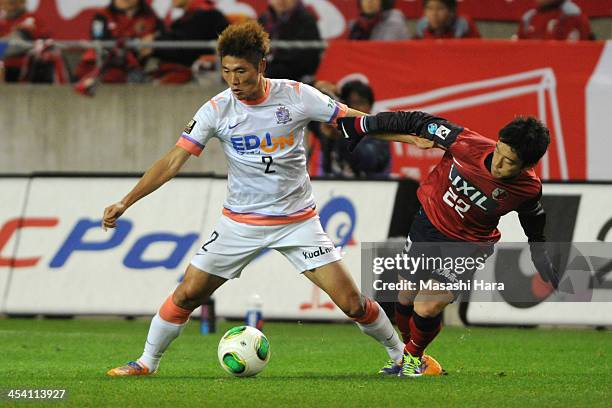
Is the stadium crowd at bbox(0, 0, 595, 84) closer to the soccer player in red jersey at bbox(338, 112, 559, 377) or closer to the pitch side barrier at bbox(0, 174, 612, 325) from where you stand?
the pitch side barrier at bbox(0, 174, 612, 325)

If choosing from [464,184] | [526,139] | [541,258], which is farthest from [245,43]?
[541,258]

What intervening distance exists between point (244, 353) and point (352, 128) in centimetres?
168

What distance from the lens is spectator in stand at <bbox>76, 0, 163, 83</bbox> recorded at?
15852 mm

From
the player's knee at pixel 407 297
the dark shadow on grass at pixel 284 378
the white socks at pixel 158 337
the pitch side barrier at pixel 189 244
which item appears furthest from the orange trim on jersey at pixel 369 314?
the pitch side barrier at pixel 189 244

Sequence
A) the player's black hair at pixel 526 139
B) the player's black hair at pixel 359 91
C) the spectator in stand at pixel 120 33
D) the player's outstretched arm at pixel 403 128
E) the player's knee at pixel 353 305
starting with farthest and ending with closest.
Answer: the spectator in stand at pixel 120 33 → the player's black hair at pixel 359 91 → the player's knee at pixel 353 305 → the player's outstretched arm at pixel 403 128 → the player's black hair at pixel 526 139

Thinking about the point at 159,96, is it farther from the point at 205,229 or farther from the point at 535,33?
the point at 535,33

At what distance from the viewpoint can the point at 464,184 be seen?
858 centimetres

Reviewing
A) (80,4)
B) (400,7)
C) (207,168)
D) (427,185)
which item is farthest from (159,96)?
(427,185)

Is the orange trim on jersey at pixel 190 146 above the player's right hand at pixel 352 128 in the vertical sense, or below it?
below

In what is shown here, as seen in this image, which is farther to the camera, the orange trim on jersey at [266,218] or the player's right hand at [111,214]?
the orange trim on jersey at [266,218]

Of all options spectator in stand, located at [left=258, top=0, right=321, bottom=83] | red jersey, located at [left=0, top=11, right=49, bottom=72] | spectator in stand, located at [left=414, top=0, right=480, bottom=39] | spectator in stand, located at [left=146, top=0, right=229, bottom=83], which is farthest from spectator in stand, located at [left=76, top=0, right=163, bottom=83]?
spectator in stand, located at [left=414, top=0, right=480, bottom=39]

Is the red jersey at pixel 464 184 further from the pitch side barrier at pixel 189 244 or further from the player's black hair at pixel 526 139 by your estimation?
the pitch side barrier at pixel 189 244

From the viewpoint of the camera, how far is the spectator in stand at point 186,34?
15492mm

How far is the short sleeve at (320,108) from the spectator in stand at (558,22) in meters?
6.92
